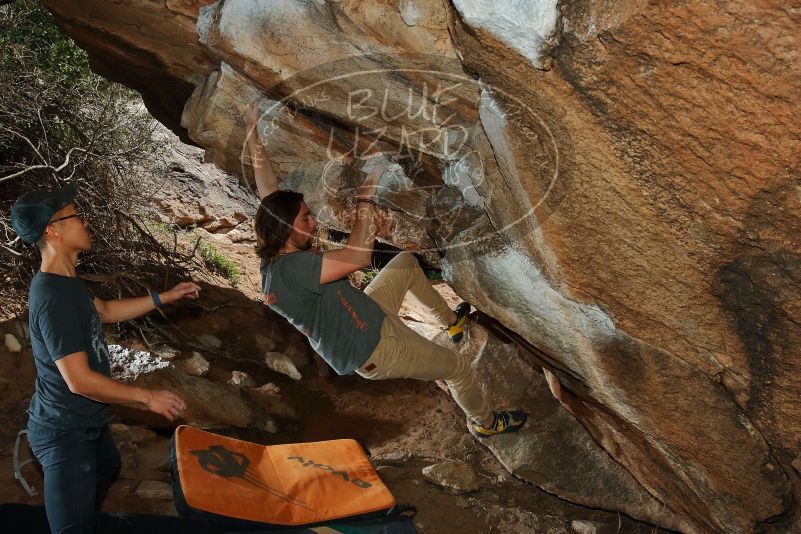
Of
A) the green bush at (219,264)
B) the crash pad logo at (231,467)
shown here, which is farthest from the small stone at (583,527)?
the green bush at (219,264)

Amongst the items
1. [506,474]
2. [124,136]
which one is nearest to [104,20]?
[124,136]

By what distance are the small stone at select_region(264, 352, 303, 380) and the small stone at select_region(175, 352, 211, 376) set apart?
1.73ft

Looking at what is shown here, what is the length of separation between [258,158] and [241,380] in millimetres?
2010

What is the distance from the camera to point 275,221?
2994 mm

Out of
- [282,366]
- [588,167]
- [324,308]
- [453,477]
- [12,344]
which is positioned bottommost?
[282,366]

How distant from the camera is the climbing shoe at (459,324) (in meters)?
4.53

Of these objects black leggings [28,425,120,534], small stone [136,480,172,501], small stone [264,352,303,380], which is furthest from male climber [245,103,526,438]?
small stone [264,352,303,380]

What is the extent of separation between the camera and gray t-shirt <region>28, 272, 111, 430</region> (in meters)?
2.52

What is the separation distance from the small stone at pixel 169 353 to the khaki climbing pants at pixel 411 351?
6.85 ft

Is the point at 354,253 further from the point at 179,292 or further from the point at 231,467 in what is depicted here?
the point at 231,467

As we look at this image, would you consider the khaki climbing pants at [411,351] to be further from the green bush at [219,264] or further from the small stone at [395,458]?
the green bush at [219,264]

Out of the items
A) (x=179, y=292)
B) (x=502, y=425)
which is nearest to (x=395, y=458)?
(x=502, y=425)

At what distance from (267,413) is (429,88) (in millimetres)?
2812

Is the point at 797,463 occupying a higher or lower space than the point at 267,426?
higher
